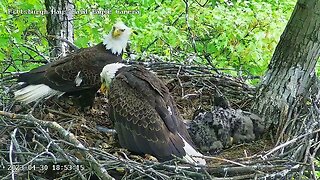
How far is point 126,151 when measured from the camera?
454 cm

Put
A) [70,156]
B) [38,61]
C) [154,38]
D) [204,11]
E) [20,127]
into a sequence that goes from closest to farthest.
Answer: [70,156], [20,127], [38,61], [154,38], [204,11]

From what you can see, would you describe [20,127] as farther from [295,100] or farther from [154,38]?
[154,38]

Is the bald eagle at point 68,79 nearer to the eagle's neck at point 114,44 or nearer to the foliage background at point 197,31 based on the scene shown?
the eagle's neck at point 114,44

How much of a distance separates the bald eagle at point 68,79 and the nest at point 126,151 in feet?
0.42

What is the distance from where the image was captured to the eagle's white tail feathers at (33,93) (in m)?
5.03

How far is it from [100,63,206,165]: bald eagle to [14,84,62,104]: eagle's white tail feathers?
2.26 feet

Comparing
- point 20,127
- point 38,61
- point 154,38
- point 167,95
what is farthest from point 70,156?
point 154,38

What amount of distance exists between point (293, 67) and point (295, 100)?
289 mm

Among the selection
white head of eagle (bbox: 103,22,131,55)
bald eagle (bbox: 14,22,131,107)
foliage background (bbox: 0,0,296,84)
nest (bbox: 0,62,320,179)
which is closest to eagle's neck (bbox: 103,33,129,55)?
white head of eagle (bbox: 103,22,131,55)

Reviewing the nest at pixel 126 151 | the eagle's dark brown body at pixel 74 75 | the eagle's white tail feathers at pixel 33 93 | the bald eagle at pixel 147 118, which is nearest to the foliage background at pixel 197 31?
the nest at pixel 126 151

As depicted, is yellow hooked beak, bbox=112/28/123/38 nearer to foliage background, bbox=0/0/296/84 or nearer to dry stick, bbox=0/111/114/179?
foliage background, bbox=0/0/296/84

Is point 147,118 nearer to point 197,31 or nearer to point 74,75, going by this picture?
point 74,75

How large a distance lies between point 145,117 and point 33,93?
121cm

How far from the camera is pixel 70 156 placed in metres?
3.88
